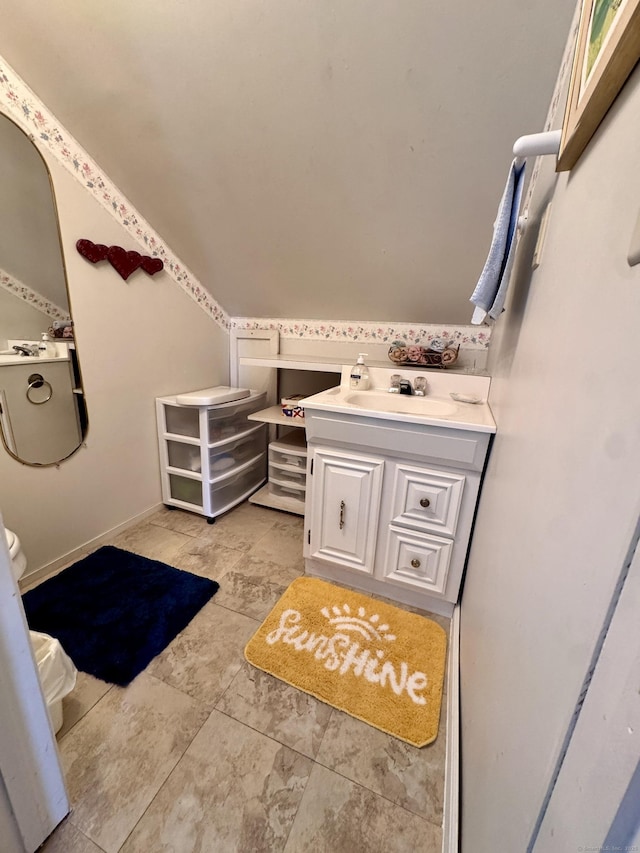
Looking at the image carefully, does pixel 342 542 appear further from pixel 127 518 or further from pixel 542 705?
pixel 127 518

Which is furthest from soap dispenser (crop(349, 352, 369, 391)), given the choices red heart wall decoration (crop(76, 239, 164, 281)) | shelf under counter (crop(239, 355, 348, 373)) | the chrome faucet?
Answer: the chrome faucet

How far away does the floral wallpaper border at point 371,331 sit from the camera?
1.86m

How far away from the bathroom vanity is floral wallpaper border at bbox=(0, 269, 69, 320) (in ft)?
3.80

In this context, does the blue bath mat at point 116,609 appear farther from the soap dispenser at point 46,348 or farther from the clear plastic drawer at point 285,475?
the soap dispenser at point 46,348

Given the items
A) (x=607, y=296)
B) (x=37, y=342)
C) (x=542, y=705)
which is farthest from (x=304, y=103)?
(x=542, y=705)

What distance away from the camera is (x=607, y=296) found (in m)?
0.38

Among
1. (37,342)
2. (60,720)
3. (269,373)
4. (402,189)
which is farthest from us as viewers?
(269,373)

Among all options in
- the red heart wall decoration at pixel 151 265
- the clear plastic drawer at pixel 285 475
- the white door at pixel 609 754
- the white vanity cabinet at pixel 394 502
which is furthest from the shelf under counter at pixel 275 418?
the white door at pixel 609 754

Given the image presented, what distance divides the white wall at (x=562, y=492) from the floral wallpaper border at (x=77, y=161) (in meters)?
1.80

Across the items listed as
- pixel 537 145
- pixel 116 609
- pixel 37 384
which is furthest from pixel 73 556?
pixel 537 145

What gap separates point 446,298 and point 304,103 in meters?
1.03

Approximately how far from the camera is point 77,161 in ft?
4.69

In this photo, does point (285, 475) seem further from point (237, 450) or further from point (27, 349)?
point (27, 349)

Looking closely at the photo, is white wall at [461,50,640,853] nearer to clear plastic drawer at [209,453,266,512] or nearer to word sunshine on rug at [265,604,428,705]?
word sunshine on rug at [265,604,428,705]
